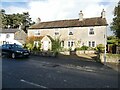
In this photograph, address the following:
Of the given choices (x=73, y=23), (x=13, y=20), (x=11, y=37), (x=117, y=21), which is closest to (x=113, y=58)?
(x=117, y=21)

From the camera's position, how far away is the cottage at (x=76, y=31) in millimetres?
43469

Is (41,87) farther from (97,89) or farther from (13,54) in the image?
(13,54)

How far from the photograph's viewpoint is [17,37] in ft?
205

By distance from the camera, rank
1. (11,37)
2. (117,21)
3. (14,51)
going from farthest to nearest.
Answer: (11,37) < (117,21) < (14,51)

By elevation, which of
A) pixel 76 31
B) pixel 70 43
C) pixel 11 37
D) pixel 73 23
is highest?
pixel 73 23

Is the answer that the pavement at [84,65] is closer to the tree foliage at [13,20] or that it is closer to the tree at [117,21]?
the tree at [117,21]

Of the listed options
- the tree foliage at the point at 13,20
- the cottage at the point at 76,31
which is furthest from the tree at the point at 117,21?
the tree foliage at the point at 13,20

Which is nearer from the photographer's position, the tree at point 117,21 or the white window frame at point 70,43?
the tree at point 117,21

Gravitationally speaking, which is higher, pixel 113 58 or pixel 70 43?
pixel 70 43

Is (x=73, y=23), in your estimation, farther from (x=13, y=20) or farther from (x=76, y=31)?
(x=13, y=20)

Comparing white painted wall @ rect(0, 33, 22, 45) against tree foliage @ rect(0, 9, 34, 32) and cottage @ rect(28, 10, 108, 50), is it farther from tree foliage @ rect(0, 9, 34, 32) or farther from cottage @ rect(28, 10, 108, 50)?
tree foliage @ rect(0, 9, 34, 32)

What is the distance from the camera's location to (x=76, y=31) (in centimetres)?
4588

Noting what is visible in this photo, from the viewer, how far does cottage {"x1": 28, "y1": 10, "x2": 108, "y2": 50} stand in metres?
43.5

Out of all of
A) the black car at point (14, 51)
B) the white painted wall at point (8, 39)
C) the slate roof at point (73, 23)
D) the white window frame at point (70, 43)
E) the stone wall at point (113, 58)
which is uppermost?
the slate roof at point (73, 23)
